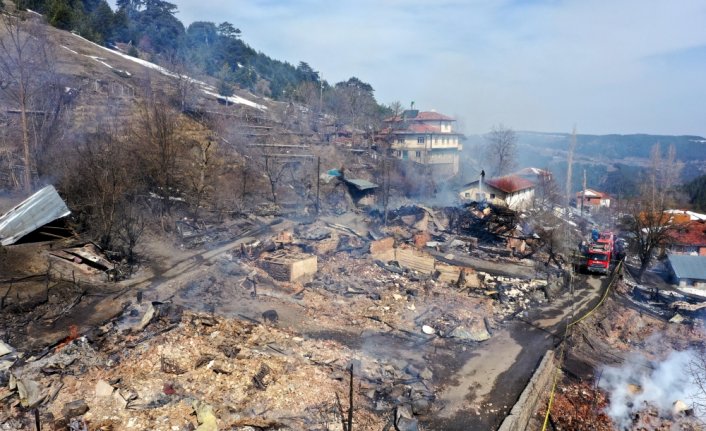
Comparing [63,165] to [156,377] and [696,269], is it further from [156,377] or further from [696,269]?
[696,269]

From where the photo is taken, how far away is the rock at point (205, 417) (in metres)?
7.89

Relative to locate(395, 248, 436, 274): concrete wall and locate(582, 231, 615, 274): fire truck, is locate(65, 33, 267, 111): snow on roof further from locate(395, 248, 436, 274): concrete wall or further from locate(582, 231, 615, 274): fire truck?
locate(582, 231, 615, 274): fire truck

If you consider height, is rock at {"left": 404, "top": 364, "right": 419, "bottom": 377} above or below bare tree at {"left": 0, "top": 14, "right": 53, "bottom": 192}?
below

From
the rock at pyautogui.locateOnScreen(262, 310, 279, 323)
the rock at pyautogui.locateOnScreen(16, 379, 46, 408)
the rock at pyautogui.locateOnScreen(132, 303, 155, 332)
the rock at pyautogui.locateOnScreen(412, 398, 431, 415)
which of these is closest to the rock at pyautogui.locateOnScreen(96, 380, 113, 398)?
the rock at pyautogui.locateOnScreen(16, 379, 46, 408)

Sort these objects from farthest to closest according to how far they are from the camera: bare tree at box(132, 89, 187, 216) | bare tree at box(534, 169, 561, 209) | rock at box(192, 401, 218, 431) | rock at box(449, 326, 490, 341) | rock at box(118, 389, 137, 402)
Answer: bare tree at box(534, 169, 561, 209) < bare tree at box(132, 89, 187, 216) < rock at box(449, 326, 490, 341) < rock at box(118, 389, 137, 402) < rock at box(192, 401, 218, 431)

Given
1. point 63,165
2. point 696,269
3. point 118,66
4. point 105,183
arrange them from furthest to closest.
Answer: point 118,66
point 696,269
point 63,165
point 105,183

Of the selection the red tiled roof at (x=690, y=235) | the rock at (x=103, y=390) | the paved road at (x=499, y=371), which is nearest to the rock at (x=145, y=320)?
the rock at (x=103, y=390)

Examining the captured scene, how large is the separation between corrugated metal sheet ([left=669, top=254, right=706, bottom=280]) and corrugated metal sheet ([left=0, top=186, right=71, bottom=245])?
2929 centimetres

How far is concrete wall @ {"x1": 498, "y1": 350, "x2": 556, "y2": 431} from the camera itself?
9.25 metres

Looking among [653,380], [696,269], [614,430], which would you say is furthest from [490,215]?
[614,430]

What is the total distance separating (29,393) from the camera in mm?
8359

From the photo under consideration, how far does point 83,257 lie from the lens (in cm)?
1468

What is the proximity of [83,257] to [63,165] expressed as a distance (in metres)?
7.61

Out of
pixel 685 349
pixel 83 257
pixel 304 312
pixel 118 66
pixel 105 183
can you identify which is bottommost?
pixel 685 349
